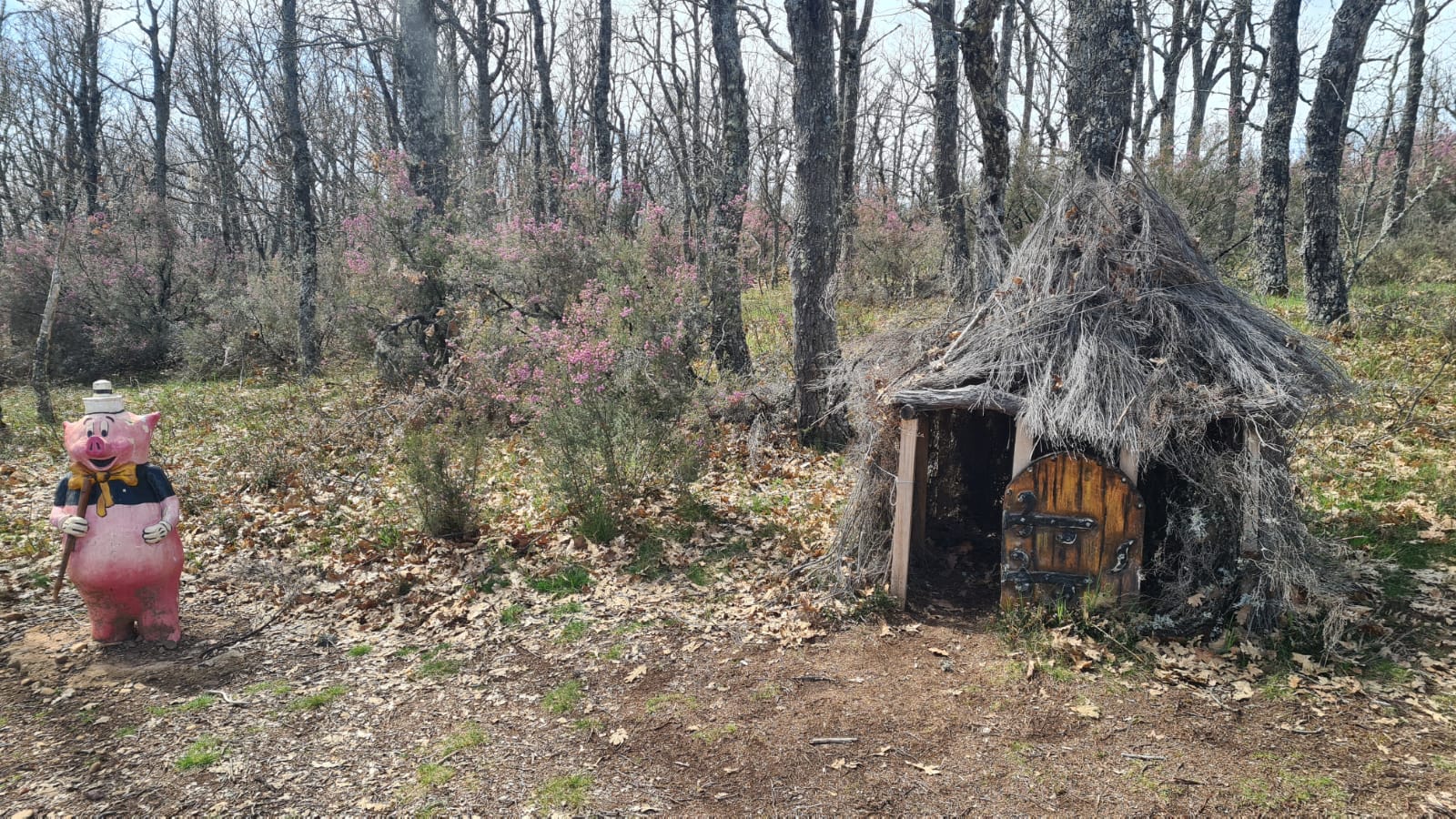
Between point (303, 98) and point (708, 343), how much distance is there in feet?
91.7

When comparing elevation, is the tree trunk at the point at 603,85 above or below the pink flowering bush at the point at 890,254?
above

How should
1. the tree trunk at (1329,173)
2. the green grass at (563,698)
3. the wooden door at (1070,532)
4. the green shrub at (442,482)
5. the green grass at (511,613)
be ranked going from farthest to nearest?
the tree trunk at (1329,173), the green shrub at (442,482), the green grass at (511,613), the wooden door at (1070,532), the green grass at (563,698)

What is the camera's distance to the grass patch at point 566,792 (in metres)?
3.56

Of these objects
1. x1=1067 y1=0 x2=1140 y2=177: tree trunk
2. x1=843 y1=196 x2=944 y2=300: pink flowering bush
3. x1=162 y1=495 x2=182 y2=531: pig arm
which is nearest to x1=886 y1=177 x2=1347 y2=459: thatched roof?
x1=1067 y1=0 x2=1140 y2=177: tree trunk

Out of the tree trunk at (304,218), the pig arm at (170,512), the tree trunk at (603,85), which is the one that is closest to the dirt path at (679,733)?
the pig arm at (170,512)

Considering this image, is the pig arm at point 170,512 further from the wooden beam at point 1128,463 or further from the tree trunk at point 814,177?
the wooden beam at point 1128,463

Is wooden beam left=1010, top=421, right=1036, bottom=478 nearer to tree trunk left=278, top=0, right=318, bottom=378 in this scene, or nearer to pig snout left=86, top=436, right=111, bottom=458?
pig snout left=86, top=436, right=111, bottom=458

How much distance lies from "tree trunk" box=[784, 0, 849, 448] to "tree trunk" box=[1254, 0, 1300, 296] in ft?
28.7

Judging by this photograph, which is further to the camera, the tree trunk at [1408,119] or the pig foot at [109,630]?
the tree trunk at [1408,119]

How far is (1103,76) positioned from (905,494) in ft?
14.0

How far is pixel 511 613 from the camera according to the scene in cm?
561

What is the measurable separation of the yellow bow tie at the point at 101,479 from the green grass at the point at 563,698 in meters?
3.03

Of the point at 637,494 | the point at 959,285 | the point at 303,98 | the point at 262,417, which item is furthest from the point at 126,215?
the point at 959,285

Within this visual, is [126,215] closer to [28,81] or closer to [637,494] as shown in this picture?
[28,81]
